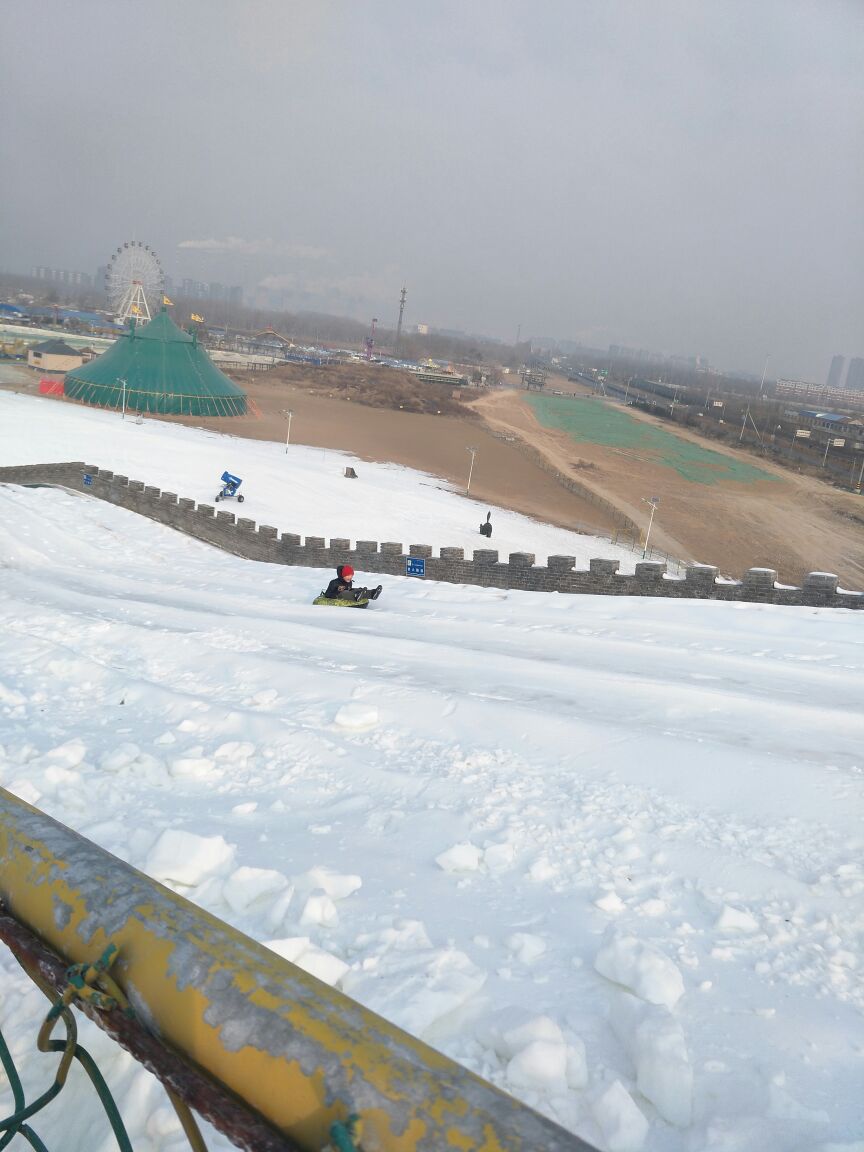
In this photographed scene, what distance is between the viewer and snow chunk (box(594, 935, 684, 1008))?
2.48 metres

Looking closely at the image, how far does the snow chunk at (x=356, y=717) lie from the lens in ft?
16.0

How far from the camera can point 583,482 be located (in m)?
43.8

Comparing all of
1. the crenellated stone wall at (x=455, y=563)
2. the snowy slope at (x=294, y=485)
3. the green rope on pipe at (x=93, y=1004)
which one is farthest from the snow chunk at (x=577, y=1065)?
the snowy slope at (x=294, y=485)

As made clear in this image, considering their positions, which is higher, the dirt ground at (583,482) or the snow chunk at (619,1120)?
the snow chunk at (619,1120)

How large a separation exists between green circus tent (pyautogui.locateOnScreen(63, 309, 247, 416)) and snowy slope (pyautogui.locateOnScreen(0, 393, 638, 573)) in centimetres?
812

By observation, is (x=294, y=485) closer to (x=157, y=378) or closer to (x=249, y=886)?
(x=157, y=378)

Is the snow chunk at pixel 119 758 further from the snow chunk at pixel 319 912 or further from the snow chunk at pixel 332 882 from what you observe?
the snow chunk at pixel 319 912

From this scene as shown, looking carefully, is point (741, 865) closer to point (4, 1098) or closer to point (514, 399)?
point (4, 1098)

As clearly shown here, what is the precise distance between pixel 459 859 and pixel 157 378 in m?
48.6

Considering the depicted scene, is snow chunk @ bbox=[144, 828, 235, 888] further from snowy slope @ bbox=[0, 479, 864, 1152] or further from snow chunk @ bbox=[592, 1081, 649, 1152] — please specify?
snow chunk @ bbox=[592, 1081, 649, 1152]

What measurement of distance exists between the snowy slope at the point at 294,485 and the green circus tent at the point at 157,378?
812cm

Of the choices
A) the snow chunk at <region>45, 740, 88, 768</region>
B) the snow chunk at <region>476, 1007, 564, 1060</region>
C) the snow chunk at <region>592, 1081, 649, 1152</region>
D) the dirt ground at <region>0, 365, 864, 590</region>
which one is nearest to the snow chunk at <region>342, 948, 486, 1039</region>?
the snow chunk at <region>476, 1007, 564, 1060</region>

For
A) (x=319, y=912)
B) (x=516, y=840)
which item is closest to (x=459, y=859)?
(x=516, y=840)

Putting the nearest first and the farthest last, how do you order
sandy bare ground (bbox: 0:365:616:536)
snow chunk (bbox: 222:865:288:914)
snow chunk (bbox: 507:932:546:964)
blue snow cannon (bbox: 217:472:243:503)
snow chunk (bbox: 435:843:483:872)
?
snow chunk (bbox: 507:932:546:964) < snow chunk (bbox: 222:865:288:914) < snow chunk (bbox: 435:843:483:872) < blue snow cannon (bbox: 217:472:243:503) < sandy bare ground (bbox: 0:365:616:536)
